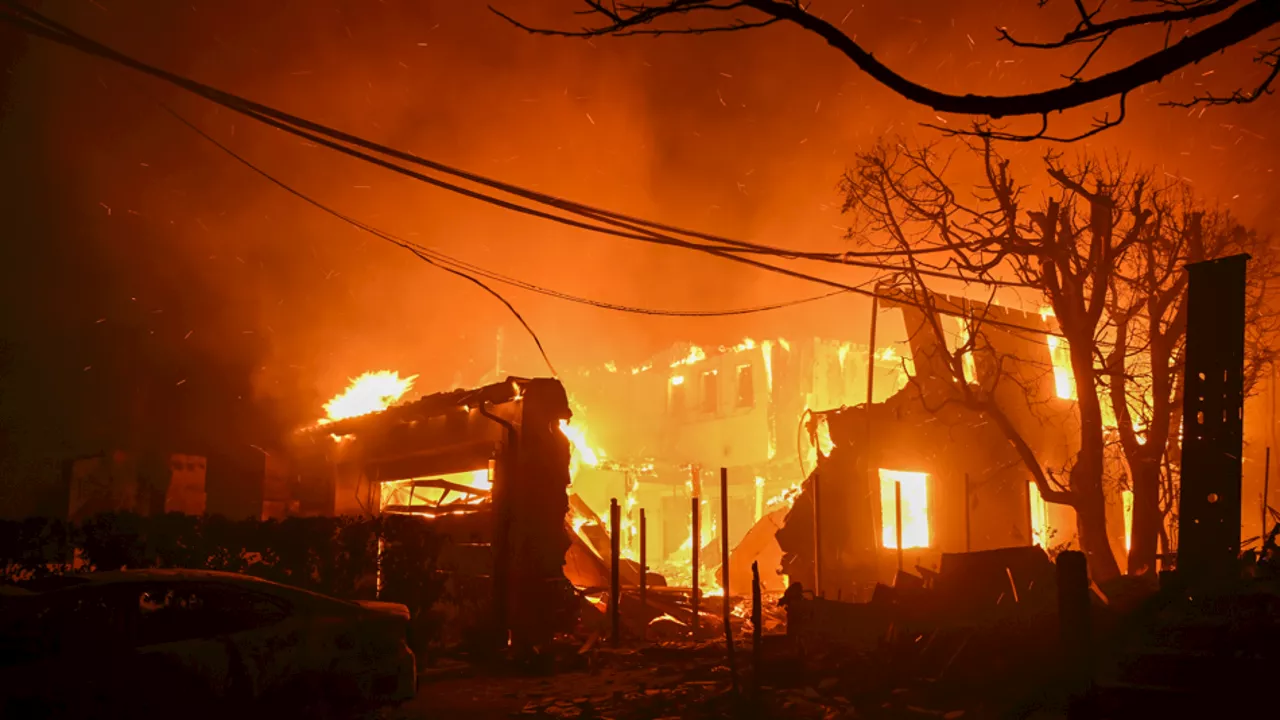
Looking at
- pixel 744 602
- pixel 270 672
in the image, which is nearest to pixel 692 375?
pixel 744 602

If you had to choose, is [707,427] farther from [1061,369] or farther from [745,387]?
[1061,369]

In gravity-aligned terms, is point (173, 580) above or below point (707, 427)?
below

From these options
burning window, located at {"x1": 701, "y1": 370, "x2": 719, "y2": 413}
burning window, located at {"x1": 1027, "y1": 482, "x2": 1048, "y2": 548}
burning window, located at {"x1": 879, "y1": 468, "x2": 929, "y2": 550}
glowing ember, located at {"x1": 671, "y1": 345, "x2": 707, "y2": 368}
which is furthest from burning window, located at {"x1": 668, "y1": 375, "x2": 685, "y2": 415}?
burning window, located at {"x1": 879, "y1": 468, "x2": 929, "y2": 550}

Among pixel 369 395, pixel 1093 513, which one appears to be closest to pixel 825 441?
pixel 1093 513

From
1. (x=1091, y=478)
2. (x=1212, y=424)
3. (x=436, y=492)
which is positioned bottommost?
(x=436, y=492)

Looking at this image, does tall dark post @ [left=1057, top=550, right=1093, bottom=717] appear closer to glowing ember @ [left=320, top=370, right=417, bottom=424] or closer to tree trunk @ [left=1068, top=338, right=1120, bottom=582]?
tree trunk @ [left=1068, top=338, right=1120, bottom=582]

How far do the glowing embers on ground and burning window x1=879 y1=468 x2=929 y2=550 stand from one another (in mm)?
10987

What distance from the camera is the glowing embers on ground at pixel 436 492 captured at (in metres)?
18.3

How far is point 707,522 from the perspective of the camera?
47188 mm

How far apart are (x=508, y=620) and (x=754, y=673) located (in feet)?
20.1

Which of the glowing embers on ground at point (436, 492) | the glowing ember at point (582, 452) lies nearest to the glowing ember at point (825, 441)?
the glowing embers on ground at point (436, 492)

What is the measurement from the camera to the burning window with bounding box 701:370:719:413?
5681cm

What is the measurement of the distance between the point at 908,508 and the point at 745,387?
31564 mm

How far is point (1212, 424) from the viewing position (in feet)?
30.1
